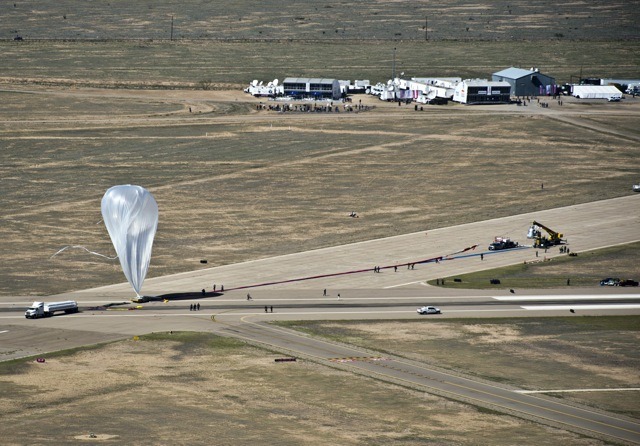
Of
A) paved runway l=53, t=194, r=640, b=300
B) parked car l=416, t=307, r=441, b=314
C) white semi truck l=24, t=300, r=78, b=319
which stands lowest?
parked car l=416, t=307, r=441, b=314

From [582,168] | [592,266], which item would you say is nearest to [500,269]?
[592,266]

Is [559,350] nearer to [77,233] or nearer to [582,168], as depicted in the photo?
[77,233]

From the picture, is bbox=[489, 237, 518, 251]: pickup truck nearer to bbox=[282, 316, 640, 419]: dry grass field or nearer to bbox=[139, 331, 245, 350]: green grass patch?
bbox=[282, 316, 640, 419]: dry grass field

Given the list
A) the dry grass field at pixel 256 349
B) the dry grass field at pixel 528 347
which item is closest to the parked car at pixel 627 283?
the dry grass field at pixel 528 347

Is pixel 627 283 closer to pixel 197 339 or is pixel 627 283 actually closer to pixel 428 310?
pixel 428 310

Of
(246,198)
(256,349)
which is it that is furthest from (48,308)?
(246,198)

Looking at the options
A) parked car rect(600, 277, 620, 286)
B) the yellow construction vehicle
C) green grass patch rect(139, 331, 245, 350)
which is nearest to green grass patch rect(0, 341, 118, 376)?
green grass patch rect(139, 331, 245, 350)
